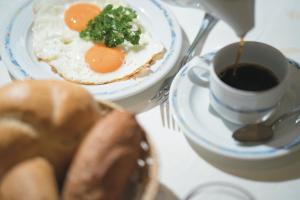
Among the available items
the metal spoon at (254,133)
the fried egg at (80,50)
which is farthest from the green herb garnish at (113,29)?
the metal spoon at (254,133)

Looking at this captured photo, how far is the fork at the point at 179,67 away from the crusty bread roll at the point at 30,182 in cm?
40

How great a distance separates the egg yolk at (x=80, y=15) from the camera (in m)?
1.29

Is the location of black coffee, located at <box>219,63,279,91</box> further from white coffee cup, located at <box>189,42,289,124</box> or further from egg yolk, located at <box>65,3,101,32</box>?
egg yolk, located at <box>65,3,101,32</box>

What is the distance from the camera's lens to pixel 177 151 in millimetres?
930

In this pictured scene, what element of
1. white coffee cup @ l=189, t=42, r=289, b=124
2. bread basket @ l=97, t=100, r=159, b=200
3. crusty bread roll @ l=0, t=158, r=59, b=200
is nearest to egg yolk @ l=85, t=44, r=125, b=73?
white coffee cup @ l=189, t=42, r=289, b=124

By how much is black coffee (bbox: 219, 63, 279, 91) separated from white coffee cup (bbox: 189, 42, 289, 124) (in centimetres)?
1

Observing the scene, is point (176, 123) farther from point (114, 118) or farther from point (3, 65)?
point (3, 65)

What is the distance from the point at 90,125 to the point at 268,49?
1.52 feet

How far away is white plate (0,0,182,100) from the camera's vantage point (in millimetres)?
1063

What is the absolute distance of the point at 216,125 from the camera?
0.94 m

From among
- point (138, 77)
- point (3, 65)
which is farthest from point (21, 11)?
point (138, 77)

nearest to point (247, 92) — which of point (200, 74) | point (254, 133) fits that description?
point (254, 133)

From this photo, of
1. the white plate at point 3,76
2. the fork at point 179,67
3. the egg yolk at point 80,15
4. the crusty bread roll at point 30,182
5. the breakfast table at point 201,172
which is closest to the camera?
Result: the crusty bread roll at point 30,182

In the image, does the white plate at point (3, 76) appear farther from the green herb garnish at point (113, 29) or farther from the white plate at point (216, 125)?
the white plate at point (216, 125)
